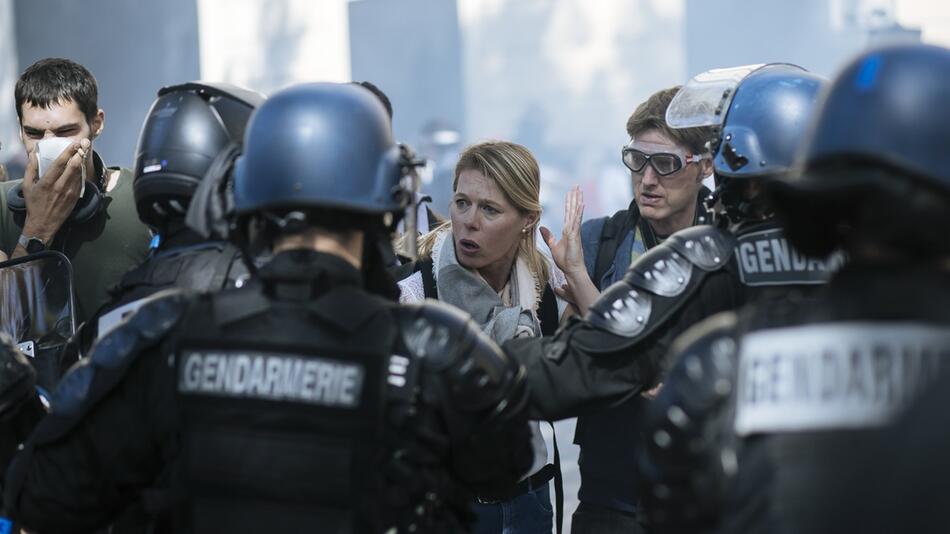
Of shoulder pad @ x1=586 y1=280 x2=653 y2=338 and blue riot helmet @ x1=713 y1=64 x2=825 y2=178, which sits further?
blue riot helmet @ x1=713 y1=64 x2=825 y2=178

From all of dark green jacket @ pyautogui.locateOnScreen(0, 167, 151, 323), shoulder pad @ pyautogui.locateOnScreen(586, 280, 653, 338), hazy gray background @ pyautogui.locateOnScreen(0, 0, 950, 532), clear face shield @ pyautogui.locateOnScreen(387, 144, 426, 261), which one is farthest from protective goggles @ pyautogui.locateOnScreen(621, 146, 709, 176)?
hazy gray background @ pyautogui.locateOnScreen(0, 0, 950, 532)

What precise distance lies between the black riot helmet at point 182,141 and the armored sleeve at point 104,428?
0.74m

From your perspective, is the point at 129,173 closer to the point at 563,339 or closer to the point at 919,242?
the point at 563,339

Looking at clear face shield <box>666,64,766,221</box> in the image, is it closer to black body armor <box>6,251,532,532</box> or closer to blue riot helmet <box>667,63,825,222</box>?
blue riot helmet <box>667,63,825,222</box>

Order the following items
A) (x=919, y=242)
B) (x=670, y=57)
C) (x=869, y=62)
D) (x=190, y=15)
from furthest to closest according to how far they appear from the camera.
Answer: (x=670, y=57)
(x=190, y=15)
(x=869, y=62)
(x=919, y=242)

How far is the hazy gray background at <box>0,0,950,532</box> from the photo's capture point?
40.9 feet

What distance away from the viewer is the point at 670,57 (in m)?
13.0

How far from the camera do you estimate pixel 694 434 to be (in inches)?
83.0

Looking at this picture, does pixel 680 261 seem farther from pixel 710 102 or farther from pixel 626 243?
pixel 626 243

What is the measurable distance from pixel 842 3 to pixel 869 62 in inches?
473

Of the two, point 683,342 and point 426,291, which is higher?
point 683,342

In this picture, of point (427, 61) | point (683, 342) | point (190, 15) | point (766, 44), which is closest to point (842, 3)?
point (766, 44)

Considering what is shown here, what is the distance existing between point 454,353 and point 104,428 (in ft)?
2.41

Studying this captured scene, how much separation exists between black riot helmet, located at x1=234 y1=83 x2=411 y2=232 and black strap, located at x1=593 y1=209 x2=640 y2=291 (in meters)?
1.81
